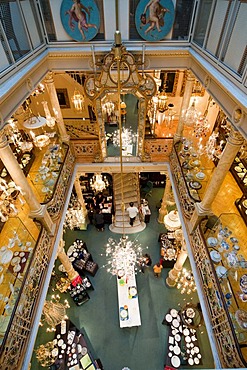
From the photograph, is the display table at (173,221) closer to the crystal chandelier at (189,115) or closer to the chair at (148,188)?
the crystal chandelier at (189,115)

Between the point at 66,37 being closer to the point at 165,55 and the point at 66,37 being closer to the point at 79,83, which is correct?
the point at 165,55

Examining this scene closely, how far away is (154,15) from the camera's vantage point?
5.64m

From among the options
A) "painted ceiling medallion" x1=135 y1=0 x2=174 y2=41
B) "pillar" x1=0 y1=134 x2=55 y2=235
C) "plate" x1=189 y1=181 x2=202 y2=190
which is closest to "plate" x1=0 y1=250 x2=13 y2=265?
"pillar" x1=0 y1=134 x2=55 y2=235

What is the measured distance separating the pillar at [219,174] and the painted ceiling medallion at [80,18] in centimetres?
425

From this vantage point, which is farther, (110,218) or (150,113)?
(110,218)

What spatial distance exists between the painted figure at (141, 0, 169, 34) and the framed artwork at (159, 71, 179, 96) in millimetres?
4317

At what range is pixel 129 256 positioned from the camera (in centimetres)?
619

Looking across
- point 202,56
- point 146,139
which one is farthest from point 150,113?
point 202,56

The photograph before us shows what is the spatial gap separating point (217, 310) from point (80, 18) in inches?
292

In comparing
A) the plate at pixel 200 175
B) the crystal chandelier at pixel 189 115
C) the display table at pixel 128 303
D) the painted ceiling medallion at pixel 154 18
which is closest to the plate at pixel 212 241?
the plate at pixel 200 175

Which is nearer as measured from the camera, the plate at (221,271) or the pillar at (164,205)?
the plate at (221,271)

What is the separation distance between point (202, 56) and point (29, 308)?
23.1 ft

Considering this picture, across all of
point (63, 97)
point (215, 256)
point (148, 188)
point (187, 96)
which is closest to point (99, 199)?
point (148, 188)

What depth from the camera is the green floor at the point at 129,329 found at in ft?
27.3
